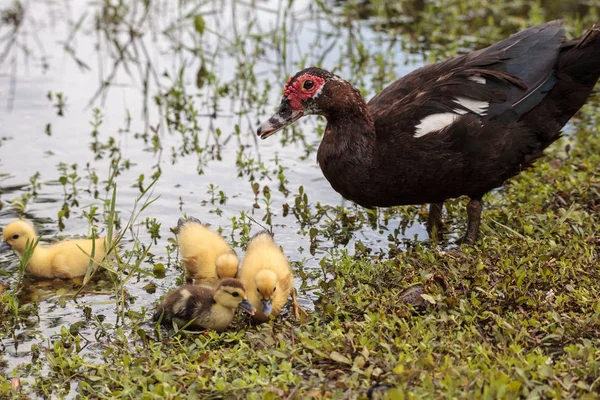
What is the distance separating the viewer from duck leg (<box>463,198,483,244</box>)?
19.5 feet

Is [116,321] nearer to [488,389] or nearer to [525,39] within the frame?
[488,389]

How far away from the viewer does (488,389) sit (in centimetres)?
371

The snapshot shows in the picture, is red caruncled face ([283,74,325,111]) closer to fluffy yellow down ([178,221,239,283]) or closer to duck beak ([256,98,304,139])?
duck beak ([256,98,304,139])

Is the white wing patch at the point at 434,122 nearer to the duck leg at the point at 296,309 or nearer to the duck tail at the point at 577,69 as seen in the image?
the duck tail at the point at 577,69

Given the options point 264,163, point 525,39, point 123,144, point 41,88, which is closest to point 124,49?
point 41,88

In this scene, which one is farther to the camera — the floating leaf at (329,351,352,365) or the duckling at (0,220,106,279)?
the duckling at (0,220,106,279)

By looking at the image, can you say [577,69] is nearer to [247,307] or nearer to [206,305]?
[247,307]

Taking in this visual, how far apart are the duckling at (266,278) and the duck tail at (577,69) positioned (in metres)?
2.31

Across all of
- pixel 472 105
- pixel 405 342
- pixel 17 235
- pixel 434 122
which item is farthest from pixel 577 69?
pixel 17 235

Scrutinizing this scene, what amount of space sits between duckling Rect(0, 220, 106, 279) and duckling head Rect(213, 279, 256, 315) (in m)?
1.24

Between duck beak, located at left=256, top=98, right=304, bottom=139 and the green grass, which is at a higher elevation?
duck beak, located at left=256, top=98, right=304, bottom=139

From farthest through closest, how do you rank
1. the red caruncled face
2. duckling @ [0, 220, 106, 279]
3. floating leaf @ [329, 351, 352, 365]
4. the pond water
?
the pond water, the red caruncled face, duckling @ [0, 220, 106, 279], floating leaf @ [329, 351, 352, 365]

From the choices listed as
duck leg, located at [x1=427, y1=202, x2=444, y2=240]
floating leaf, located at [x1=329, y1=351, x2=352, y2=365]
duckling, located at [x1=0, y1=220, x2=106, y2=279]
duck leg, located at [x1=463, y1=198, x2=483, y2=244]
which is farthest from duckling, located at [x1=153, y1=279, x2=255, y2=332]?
duck leg, located at [x1=427, y1=202, x2=444, y2=240]

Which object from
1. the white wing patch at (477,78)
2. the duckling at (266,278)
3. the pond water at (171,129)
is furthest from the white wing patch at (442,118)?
the duckling at (266,278)
